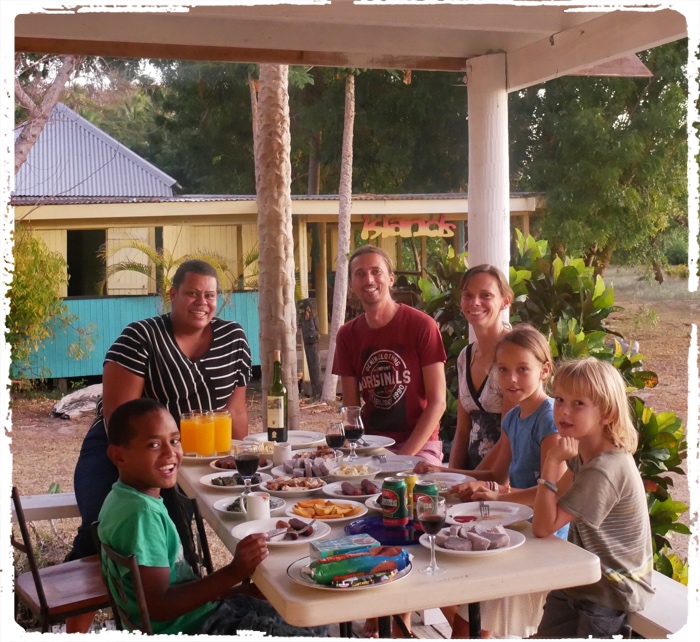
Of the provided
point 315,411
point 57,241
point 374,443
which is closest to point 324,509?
point 374,443

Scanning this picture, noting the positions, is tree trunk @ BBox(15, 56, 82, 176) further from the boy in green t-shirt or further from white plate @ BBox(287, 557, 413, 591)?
white plate @ BBox(287, 557, 413, 591)

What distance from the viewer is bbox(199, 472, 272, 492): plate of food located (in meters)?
3.25

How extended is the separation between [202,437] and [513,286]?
2939mm

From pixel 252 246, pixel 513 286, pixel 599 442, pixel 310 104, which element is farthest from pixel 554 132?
pixel 599 442

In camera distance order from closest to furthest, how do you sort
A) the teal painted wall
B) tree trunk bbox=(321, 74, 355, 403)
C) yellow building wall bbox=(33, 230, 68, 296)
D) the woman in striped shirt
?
the woman in striped shirt, tree trunk bbox=(321, 74, 355, 403), the teal painted wall, yellow building wall bbox=(33, 230, 68, 296)

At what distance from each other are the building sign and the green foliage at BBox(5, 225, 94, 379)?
17.3 ft

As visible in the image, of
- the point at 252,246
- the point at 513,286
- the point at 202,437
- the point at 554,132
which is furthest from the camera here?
the point at 554,132

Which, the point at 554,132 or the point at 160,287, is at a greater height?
the point at 554,132

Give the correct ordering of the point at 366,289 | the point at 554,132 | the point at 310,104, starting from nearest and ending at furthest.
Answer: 1. the point at 366,289
2. the point at 554,132
3. the point at 310,104

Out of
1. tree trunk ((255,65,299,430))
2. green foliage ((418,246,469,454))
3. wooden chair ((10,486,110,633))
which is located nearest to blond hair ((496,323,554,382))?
wooden chair ((10,486,110,633))

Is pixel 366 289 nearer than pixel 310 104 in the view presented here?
Yes

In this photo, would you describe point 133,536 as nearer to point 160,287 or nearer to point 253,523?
point 253,523

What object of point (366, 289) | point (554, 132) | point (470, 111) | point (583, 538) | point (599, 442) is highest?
point (554, 132)

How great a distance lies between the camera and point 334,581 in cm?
219
